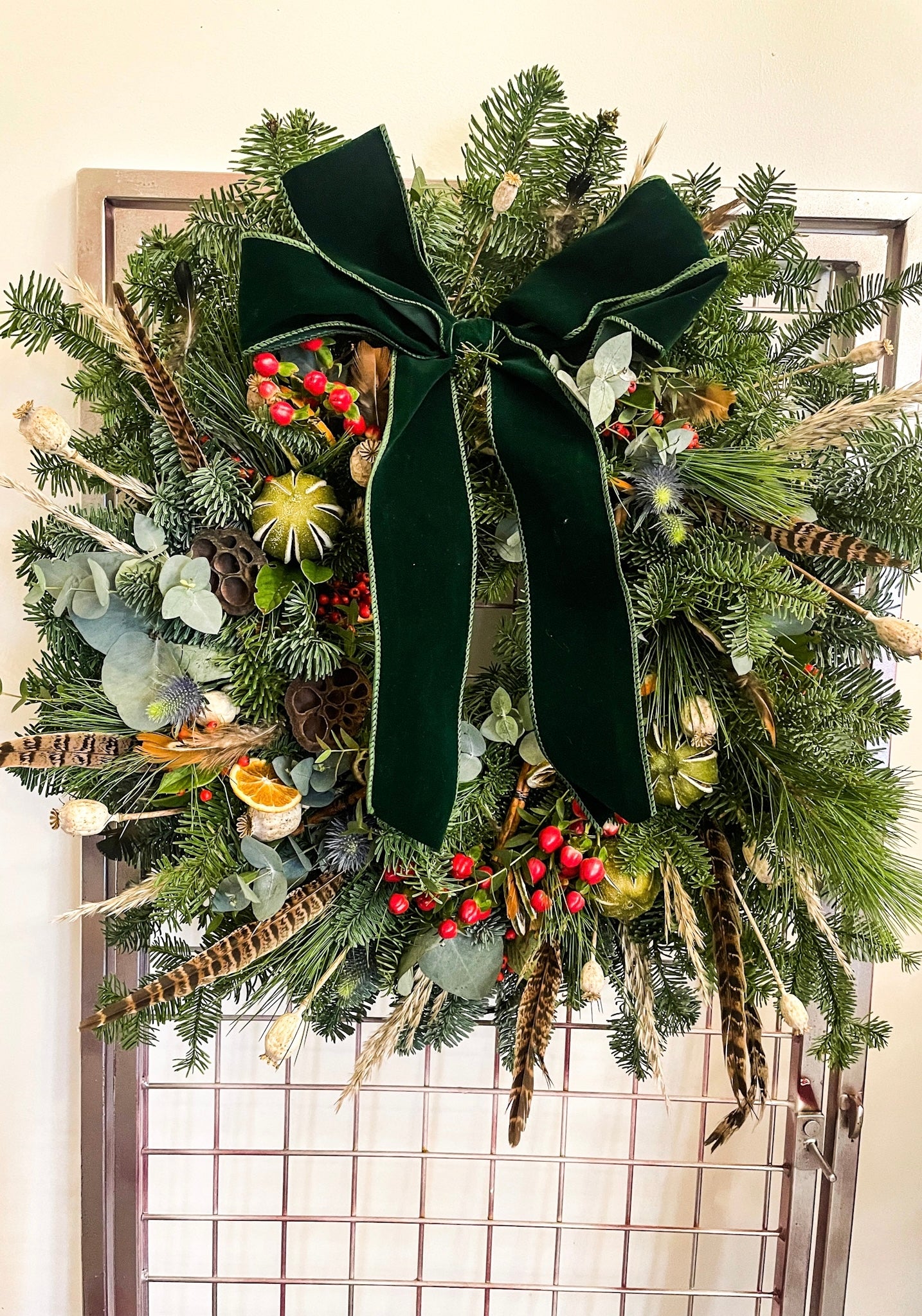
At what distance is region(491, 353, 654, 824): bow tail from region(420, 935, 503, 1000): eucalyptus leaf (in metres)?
0.16

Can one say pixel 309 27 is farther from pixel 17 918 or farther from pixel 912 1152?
pixel 912 1152

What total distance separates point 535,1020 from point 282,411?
1.56 feet

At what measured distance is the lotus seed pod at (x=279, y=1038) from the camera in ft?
1.73

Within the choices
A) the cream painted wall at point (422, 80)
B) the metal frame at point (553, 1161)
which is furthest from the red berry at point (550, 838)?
the cream painted wall at point (422, 80)

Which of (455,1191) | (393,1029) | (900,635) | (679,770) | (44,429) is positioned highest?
(44,429)

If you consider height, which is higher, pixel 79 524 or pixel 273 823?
pixel 79 524

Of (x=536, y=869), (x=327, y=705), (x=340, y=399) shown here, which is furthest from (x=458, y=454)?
(x=536, y=869)

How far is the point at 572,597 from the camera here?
0.52 metres

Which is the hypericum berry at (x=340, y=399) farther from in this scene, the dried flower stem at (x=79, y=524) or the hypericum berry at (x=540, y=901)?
the hypericum berry at (x=540, y=901)

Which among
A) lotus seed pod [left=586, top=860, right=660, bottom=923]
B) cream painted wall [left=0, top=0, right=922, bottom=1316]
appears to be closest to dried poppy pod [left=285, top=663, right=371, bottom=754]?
lotus seed pod [left=586, top=860, right=660, bottom=923]

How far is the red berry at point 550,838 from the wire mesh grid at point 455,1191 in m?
0.39

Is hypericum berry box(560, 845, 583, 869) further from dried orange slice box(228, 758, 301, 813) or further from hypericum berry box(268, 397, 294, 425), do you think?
hypericum berry box(268, 397, 294, 425)

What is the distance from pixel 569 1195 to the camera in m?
0.90

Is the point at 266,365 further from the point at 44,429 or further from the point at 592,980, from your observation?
the point at 592,980
